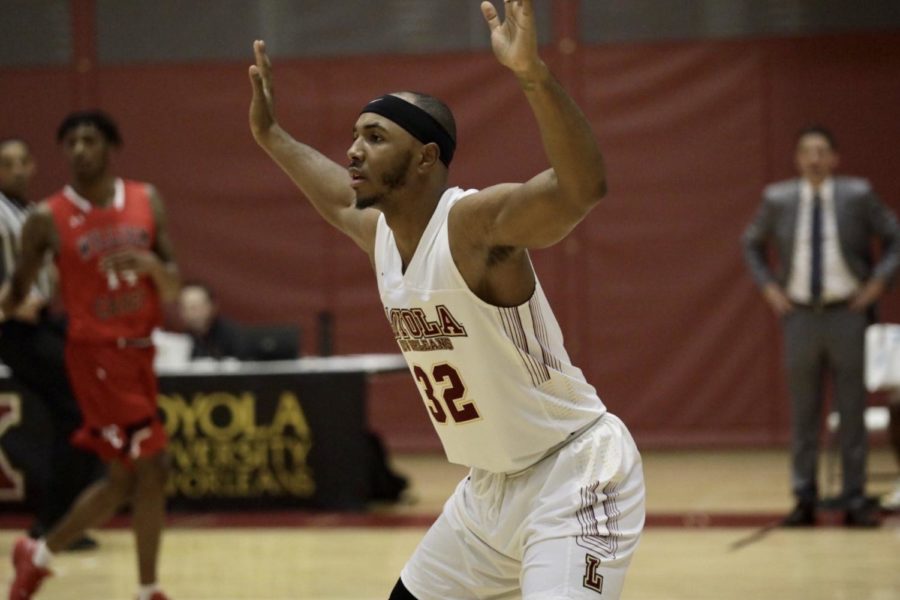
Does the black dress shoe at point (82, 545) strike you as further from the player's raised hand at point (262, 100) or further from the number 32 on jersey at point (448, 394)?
the number 32 on jersey at point (448, 394)

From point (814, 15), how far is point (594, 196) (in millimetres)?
9174

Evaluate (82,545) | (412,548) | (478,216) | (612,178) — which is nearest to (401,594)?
(478,216)

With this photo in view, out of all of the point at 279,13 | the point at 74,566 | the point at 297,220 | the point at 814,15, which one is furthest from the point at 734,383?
the point at 74,566

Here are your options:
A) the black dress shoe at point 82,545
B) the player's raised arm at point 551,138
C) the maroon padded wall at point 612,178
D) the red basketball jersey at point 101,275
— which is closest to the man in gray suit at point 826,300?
the maroon padded wall at point 612,178

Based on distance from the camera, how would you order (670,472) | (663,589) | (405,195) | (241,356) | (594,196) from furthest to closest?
(670,472) < (241,356) < (663,589) < (405,195) < (594,196)

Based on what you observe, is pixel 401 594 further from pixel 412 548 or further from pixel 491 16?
pixel 412 548

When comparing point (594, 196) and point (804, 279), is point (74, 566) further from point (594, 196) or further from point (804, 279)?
point (594, 196)

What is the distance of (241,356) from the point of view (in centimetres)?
972

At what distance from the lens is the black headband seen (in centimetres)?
378

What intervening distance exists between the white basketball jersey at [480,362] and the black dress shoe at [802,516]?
4.76m

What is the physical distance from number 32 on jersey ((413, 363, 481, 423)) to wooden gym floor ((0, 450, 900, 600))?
9.55 feet

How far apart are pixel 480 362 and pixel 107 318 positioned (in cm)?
306

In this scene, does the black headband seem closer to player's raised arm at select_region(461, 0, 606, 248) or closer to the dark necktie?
player's raised arm at select_region(461, 0, 606, 248)

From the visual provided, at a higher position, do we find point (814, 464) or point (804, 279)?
point (804, 279)
